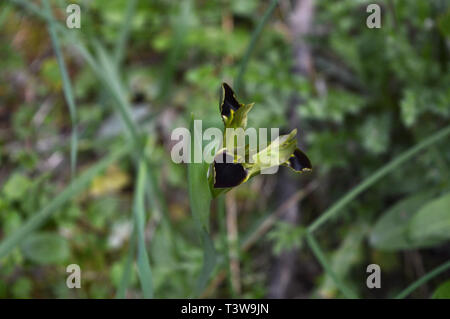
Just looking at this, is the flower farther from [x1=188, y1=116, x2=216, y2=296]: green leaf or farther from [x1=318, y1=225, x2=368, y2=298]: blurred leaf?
[x1=318, y1=225, x2=368, y2=298]: blurred leaf

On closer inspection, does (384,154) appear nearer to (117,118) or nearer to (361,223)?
(361,223)

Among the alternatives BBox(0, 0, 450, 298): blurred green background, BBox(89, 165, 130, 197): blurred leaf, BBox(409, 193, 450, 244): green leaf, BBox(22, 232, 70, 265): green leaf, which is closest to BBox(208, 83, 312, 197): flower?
BBox(0, 0, 450, 298): blurred green background

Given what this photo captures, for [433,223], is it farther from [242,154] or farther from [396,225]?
[242,154]

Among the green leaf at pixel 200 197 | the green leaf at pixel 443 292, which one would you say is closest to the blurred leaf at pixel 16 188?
the green leaf at pixel 200 197

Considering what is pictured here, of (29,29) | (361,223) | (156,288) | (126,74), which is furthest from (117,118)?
(361,223)

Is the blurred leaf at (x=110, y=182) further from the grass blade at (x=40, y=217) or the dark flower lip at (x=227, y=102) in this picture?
the dark flower lip at (x=227, y=102)

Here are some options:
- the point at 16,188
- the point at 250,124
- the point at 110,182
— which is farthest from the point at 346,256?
the point at 16,188
